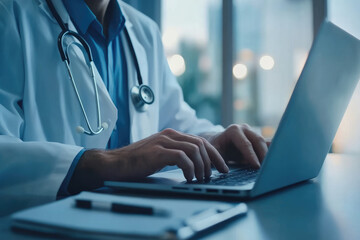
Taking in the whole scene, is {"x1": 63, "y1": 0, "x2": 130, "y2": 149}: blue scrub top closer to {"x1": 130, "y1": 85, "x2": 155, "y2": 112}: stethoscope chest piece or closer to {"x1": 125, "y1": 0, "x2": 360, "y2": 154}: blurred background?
{"x1": 130, "y1": 85, "x2": 155, "y2": 112}: stethoscope chest piece

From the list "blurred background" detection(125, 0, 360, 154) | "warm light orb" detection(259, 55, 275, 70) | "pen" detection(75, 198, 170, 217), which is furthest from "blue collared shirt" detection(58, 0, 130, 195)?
"warm light orb" detection(259, 55, 275, 70)

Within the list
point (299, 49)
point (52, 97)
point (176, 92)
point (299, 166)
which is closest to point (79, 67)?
point (52, 97)

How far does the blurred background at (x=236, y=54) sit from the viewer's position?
279 cm

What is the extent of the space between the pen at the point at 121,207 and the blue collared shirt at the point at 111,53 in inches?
29.3

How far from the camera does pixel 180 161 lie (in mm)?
567

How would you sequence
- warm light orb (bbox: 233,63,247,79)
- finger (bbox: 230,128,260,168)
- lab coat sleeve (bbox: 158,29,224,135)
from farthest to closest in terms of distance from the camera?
warm light orb (bbox: 233,63,247,79) < lab coat sleeve (bbox: 158,29,224,135) < finger (bbox: 230,128,260,168)

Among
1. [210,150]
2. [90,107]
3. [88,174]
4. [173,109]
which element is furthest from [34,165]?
[173,109]

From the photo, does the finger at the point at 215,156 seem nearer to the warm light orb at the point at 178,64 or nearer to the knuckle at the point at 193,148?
the knuckle at the point at 193,148

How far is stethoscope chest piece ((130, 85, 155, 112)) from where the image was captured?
110cm

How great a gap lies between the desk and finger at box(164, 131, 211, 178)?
0.36 feet

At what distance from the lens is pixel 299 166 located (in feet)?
1.92

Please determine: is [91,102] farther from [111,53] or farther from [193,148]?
[193,148]

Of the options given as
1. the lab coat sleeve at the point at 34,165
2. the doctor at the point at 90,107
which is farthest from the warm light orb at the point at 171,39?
the lab coat sleeve at the point at 34,165

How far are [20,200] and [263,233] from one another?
426 millimetres
